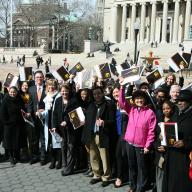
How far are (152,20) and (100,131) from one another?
7644 centimetres

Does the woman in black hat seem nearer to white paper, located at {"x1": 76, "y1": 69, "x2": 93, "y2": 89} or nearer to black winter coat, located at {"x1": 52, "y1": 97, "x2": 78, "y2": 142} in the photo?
black winter coat, located at {"x1": 52, "y1": 97, "x2": 78, "y2": 142}

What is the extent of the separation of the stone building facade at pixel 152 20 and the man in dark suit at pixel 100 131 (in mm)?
68662

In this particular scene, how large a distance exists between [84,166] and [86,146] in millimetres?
1113

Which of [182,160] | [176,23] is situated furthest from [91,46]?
[182,160]

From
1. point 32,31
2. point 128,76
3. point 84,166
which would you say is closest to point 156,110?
point 128,76

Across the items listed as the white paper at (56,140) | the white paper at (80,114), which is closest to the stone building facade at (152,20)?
the white paper at (56,140)

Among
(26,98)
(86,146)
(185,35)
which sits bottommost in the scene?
(86,146)

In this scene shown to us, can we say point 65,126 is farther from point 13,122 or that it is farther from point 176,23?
point 176,23

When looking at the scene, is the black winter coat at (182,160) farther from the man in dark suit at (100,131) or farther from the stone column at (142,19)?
the stone column at (142,19)

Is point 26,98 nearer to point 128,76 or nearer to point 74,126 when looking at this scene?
point 74,126

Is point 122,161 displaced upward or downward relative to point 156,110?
downward

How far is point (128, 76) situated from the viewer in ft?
27.6

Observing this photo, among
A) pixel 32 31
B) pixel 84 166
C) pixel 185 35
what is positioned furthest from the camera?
pixel 32 31

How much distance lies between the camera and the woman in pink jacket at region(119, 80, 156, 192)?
23.9ft
